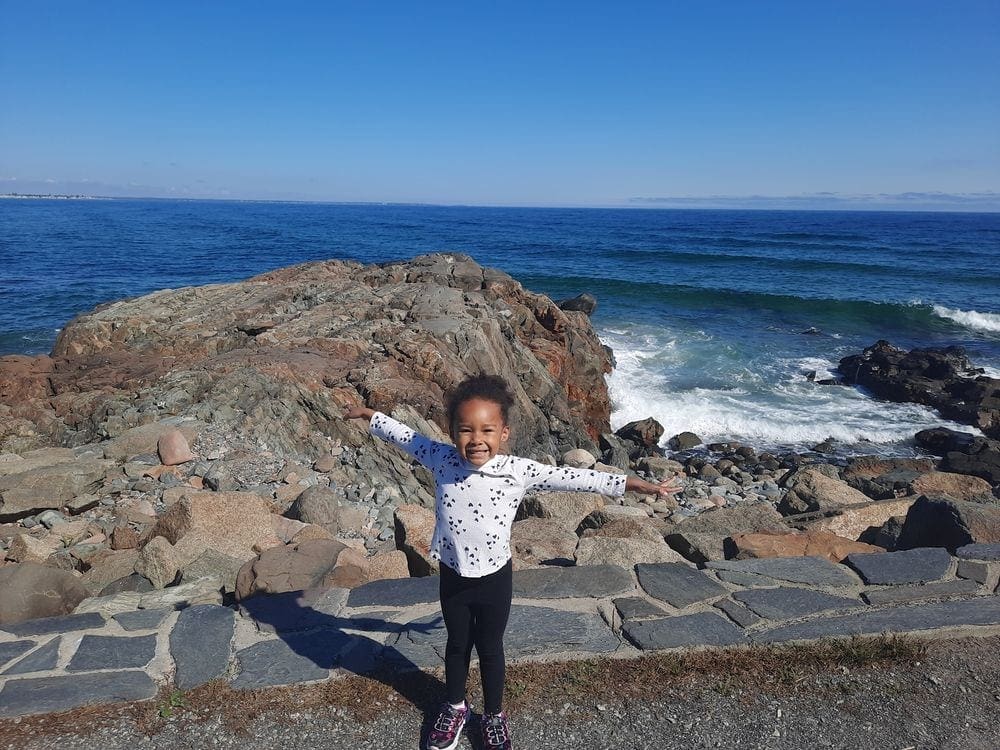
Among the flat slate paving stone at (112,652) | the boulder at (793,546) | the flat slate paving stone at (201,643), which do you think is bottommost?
the boulder at (793,546)

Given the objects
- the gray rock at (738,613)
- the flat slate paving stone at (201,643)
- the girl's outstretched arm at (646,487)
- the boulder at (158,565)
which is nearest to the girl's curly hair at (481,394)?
the girl's outstretched arm at (646,487)

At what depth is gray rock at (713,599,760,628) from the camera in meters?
3.78

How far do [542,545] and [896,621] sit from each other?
7.71ft

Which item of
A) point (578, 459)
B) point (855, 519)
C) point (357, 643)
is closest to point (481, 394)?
point (357, 643)

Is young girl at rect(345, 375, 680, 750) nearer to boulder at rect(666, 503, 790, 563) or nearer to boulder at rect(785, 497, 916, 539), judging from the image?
boulder at rect(666, 503, 790, 563)

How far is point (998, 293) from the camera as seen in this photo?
34.1m

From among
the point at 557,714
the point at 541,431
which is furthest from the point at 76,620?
the point at 541,431

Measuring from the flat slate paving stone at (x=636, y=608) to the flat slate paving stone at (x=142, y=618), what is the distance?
8.69 ft

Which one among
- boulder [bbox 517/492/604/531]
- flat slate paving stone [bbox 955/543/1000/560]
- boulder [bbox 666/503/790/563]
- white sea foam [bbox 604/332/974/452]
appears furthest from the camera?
white sea foam [bbox 604/332/974/452]

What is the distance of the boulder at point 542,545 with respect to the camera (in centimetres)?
492

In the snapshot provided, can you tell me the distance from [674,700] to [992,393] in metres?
18.4

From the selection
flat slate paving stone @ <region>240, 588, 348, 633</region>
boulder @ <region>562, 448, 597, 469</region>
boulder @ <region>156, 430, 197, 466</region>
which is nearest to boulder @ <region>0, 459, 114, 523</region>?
boulder @ <region>156, 430, 197, 466</region>

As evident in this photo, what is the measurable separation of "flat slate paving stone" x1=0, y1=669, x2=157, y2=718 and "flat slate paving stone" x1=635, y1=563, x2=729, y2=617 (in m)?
2.78

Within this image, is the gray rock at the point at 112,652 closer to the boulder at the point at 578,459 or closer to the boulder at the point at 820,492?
the boulder at the point at 820,492
